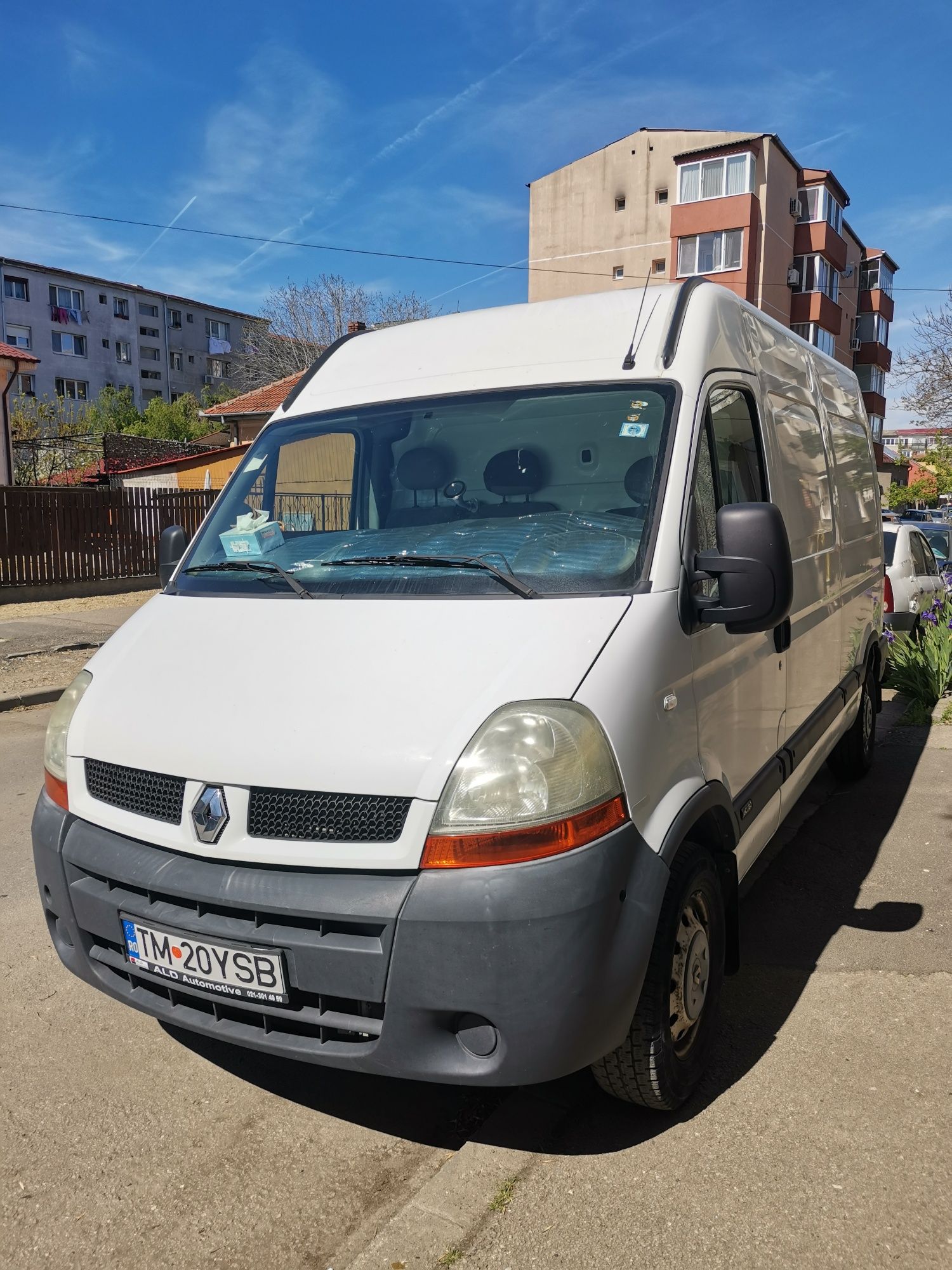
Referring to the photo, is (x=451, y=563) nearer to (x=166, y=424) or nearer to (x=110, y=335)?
(x=166, y=424)

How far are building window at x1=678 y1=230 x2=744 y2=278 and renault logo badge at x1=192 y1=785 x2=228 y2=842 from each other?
38.1m

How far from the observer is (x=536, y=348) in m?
3.37

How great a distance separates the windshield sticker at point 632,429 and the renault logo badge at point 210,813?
1.58 metres

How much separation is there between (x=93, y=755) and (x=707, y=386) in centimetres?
213

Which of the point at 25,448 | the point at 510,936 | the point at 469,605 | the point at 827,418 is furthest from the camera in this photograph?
the point at 25,448

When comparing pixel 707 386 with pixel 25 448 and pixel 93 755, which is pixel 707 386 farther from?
pixel 25 448

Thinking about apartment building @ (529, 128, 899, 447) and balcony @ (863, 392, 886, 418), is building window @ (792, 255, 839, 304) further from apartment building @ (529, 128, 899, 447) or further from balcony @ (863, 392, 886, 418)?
balcony @ (863, 392, 886, 418)

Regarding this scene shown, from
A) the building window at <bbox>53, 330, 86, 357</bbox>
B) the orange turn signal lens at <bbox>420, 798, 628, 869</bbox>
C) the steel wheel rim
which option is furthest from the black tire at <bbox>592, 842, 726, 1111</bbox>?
the building window at <bbox>53, 330, 86, 357</bbox>

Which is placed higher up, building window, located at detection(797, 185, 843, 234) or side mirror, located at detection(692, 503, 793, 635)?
building window, located at detection(797, 185, 843, 234)

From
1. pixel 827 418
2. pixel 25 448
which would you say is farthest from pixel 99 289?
pixel 827 418

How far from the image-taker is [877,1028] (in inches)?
122

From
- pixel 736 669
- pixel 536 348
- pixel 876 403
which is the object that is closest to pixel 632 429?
pixel 536 348

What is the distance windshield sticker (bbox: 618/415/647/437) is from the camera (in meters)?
2.96

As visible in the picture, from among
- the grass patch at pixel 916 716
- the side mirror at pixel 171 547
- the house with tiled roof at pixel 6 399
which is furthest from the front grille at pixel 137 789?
the house with tiled roof at pixel 6 399
